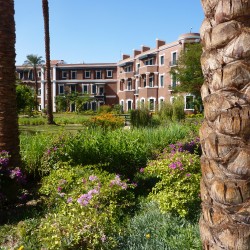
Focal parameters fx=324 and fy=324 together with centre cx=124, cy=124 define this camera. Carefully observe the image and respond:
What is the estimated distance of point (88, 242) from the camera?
4062mm

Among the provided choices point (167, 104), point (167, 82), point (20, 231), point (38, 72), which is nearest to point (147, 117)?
point (167, 104)

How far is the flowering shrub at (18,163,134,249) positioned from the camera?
4039 mm

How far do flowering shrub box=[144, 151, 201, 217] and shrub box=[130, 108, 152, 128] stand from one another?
458 inches

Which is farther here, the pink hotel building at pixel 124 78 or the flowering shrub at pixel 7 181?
the pink hotel building at pixel 124 78

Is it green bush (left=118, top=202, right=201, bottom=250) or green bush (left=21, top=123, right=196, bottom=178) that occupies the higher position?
green bush (left=21, top=123, right=196, bottom=178)

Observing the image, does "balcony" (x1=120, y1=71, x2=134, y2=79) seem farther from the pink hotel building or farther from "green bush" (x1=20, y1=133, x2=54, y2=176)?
"green bush" (x1=20, y1=133, x2=54, y2=176)

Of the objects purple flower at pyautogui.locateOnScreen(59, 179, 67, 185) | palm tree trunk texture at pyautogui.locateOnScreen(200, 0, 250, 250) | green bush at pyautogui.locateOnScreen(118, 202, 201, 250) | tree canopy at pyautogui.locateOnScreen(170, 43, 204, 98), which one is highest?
tree canopy at pyautogui.locateOnScreen(170, 43, 204, 98)

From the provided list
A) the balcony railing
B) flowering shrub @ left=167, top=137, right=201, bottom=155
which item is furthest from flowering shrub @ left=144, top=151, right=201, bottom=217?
the balcony railing

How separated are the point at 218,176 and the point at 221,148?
0.15 meters

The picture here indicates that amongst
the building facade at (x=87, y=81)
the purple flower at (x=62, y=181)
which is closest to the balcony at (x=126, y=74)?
the building facade at (x=87, y=81)

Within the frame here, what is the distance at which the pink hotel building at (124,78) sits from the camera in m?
43.8

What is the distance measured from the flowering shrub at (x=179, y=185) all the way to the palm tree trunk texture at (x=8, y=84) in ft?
9.84

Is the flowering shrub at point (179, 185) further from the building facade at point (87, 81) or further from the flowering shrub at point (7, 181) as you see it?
the building facade at point (87, 81)

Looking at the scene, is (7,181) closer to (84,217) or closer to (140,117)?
(84,217)
